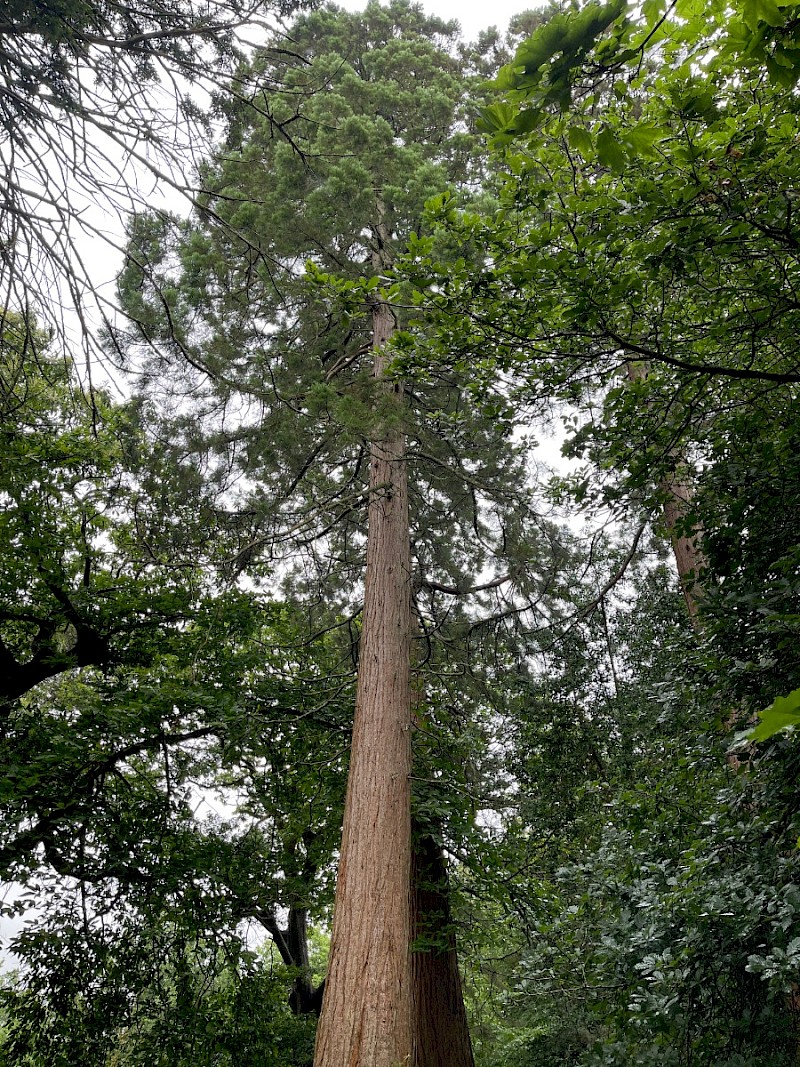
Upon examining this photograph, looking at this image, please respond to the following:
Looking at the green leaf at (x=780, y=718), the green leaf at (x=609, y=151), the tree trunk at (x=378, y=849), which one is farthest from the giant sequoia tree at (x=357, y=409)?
the green leaf at (x=780, y=718)

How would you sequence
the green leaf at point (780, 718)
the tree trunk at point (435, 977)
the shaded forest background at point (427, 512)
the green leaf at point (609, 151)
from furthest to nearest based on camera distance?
the tree trunk at point (435, 977)
the shaded forest background at point (427, 512)
the green leaf at point (609, 151)
the green leaf at point (780, 718)

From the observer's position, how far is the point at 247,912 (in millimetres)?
5984

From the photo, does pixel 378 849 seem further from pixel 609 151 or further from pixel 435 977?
pixel 609 151

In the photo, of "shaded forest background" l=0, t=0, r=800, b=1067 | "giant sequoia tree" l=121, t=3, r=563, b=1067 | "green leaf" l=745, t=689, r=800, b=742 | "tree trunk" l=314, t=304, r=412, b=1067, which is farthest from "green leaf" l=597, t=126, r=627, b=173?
"tree trunk" l=314, t=304, r=412, b=1067

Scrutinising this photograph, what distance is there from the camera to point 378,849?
3959 mm

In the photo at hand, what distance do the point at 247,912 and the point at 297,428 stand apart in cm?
441

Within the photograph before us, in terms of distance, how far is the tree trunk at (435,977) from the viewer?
18.1ft

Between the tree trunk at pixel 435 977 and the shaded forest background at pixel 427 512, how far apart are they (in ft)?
0.13

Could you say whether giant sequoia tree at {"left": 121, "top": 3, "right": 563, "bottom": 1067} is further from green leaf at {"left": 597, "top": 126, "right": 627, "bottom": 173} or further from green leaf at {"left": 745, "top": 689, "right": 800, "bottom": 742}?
green leaf at {"left": 745, "top": 689, "right": 800, "bottom": 742}

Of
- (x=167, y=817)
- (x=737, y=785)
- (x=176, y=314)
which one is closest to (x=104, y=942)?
(x=167, y=817)

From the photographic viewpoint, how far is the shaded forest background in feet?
9.44

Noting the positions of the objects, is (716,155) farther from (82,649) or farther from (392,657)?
(82,649)

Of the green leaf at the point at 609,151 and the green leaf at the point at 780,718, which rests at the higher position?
the green leaf at the point at 609,151

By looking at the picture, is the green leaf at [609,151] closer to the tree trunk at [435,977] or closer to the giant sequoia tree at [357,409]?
the giant sequoia tree at [357,409]
